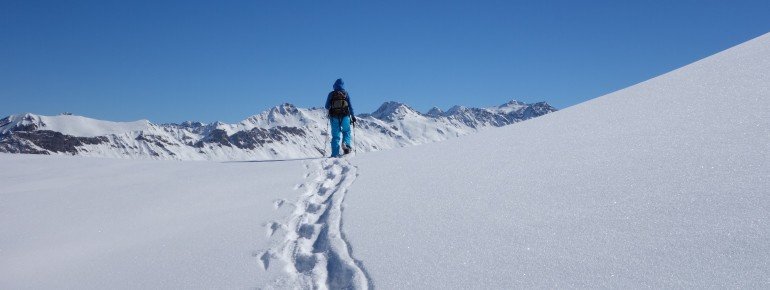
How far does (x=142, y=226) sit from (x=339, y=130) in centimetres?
788

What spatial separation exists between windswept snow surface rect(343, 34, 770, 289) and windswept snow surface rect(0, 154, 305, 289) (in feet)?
4.14

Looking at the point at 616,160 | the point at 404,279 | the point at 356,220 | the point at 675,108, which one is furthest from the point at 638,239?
the point at 675,108

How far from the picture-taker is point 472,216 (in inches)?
196

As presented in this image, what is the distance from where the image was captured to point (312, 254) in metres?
4.71

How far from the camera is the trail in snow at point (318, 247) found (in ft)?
13.3

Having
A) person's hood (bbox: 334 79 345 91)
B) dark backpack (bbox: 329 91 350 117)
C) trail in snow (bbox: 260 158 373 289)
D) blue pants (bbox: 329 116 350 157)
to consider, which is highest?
person's hood (bbox: 334 79 345 91)

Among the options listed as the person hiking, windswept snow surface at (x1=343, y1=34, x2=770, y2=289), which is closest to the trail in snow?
windswept snow surface at (x1=343, y1=34, x2=770, y2=289)

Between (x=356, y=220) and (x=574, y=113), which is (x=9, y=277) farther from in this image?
(x=574, y=113)

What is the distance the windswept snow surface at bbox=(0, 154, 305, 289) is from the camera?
14.8 feet

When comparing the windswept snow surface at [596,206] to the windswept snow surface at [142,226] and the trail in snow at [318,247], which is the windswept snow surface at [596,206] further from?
the windswept snow surface at [142,226]

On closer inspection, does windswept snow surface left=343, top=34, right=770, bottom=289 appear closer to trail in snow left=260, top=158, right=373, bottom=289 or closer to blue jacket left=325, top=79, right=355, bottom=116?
trail in snow left=260, top=158, right=373, bottom=289

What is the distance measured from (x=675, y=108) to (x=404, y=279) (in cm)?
652

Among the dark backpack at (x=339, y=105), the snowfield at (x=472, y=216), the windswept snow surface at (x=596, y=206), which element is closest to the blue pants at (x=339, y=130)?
the dark backpack at (x=339, y=105)

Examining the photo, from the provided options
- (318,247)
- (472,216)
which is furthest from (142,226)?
(472,216)
